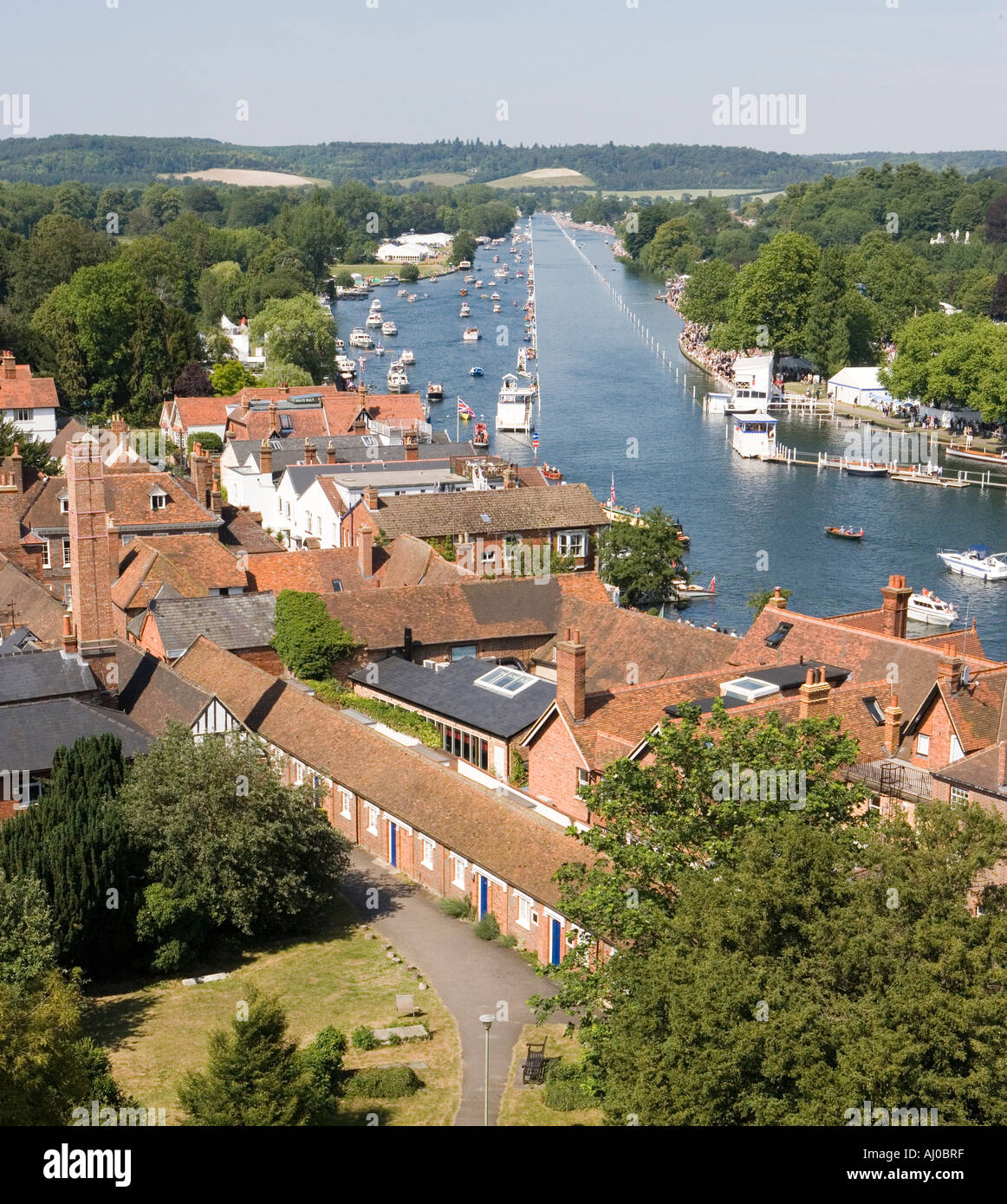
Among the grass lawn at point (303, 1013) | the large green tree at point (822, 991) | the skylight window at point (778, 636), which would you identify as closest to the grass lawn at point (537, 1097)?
the grass lawn at point (303, 1013)

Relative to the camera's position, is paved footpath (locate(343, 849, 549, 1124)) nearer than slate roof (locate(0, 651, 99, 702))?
Yes

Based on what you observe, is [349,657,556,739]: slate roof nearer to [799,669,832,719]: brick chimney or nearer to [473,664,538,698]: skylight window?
[473,664,538,698]: skylight window

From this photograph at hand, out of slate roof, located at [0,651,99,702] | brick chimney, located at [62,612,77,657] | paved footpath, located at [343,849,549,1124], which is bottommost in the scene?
paved footpath, located at [343,849,549,1124]

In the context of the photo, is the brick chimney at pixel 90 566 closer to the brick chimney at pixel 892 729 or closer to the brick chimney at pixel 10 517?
the brick chimney at pixel 10 517

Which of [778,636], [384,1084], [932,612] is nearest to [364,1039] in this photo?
[384,1084]

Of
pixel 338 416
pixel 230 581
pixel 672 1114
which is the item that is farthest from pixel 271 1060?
pixel 338 416

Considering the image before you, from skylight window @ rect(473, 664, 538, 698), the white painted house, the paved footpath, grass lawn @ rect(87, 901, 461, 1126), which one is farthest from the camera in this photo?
the white painted house

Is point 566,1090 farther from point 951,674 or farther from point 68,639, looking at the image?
point 68,639

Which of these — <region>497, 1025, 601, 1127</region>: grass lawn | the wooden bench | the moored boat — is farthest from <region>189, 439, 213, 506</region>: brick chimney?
the wooden bench
